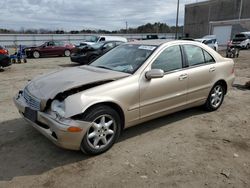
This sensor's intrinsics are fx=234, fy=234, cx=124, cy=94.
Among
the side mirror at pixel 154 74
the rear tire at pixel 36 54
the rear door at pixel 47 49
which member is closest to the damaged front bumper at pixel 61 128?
the side mirror at pixel 154 74

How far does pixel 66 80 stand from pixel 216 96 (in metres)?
3.27

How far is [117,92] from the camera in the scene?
3312 mm

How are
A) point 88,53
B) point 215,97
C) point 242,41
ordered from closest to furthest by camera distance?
1. point 215,97
2. point 88,53
3. point 242,41

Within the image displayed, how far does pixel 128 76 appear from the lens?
11.6 feet

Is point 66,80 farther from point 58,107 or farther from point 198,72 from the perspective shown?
point 198,72

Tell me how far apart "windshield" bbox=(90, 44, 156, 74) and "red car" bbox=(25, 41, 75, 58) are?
15.4 m

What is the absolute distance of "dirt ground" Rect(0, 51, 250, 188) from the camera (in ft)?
9.24

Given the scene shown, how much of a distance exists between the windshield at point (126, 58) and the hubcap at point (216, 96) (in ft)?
6.08

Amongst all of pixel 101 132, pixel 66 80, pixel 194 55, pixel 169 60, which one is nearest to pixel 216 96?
pixel 194 55

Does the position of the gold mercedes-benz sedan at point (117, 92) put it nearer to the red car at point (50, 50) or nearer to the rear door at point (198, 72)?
the rear door at point (198, 72)

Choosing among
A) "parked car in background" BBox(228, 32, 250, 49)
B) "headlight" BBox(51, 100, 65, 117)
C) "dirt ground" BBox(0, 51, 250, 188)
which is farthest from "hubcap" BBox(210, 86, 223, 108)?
"parked car in background" BBox(228, 32, 250, 49)

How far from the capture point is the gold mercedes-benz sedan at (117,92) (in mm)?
3027

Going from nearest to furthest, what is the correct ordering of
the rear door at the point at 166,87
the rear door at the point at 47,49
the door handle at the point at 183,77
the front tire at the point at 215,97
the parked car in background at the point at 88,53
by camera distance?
the rear door at the point at 166,87
the door handle at the point at 183,77
the front tire at the point at 215,97
the parked car in background at the point at 88,53
the rear door at the point at 47,49

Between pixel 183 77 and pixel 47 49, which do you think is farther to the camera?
pixel 47 49
